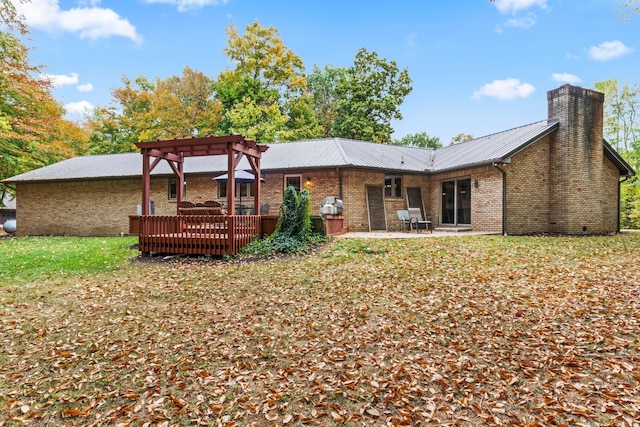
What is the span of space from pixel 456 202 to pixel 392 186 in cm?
281

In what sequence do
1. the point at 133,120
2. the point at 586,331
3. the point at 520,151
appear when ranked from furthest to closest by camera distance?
1. the point at 133,120
2. the point at 520,151
3. the point at 586,331

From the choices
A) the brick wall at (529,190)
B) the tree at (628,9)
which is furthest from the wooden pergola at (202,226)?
the tree at (628,9)

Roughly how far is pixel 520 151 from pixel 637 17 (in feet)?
16.1

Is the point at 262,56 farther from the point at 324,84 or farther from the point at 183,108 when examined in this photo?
the point at 324,84

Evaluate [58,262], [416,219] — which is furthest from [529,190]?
[58,262]

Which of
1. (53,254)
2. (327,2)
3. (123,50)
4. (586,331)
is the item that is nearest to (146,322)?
(586,331)

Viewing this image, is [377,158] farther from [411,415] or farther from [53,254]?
[411,415]

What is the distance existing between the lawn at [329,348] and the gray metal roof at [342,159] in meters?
7.93

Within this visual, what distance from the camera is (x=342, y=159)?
578 inches

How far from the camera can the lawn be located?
2.94 meters

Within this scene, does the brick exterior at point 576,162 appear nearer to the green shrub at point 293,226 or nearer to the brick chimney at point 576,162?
the brick chimney at point 576,162

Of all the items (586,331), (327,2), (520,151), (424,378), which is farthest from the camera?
(327,2)

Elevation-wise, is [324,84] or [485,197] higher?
[324,84]

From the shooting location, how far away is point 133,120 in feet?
89.2
